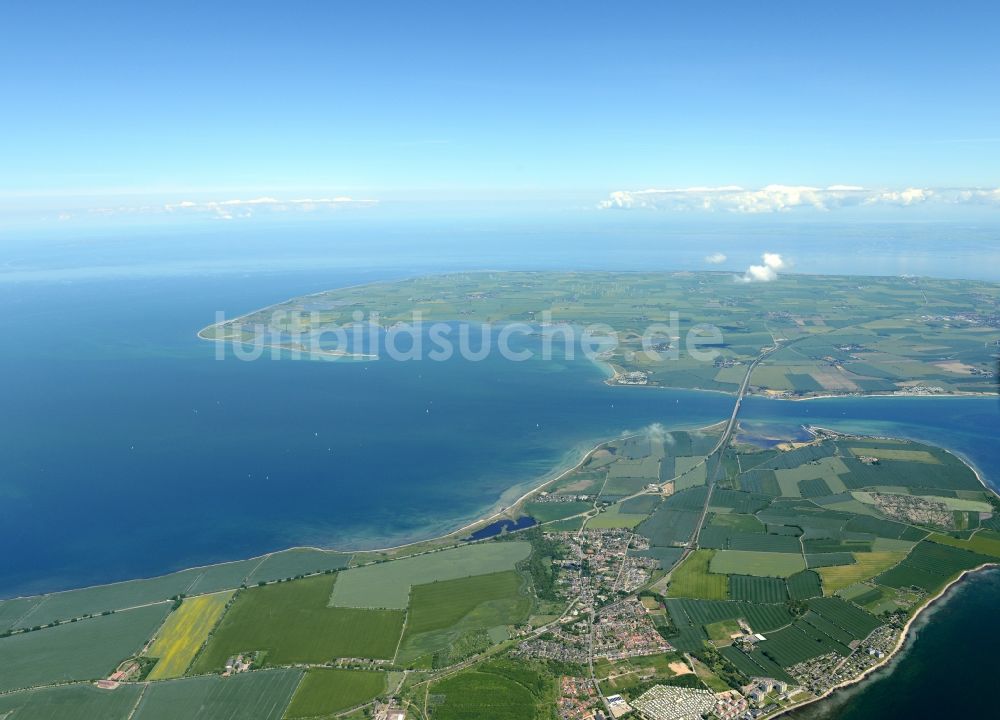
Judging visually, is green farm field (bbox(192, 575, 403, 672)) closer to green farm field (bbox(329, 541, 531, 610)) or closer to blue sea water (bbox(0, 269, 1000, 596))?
green farm field (bbox(329, 541, 531, 610))

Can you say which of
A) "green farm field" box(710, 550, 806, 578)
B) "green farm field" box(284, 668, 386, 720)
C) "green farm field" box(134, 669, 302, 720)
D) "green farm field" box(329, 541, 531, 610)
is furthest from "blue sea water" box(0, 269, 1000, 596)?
"green farm field" box(710, 550, 806, 578)

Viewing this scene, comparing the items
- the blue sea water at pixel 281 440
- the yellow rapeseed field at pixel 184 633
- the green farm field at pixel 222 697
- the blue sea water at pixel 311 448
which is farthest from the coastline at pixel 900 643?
the yellow rapeseed field at pixel 184 633

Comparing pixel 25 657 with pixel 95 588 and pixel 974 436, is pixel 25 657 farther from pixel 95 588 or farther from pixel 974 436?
pixel 974 436

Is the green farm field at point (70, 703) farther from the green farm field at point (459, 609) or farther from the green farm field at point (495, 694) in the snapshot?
the green farm field at point (495, 694)

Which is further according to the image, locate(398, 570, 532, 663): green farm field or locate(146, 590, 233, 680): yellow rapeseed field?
locate(398, 570, 532, 663): green farm field

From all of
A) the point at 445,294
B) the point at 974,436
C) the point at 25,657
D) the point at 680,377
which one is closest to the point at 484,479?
the point at 25,657

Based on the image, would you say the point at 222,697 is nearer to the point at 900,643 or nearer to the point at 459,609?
the point at 459,609
